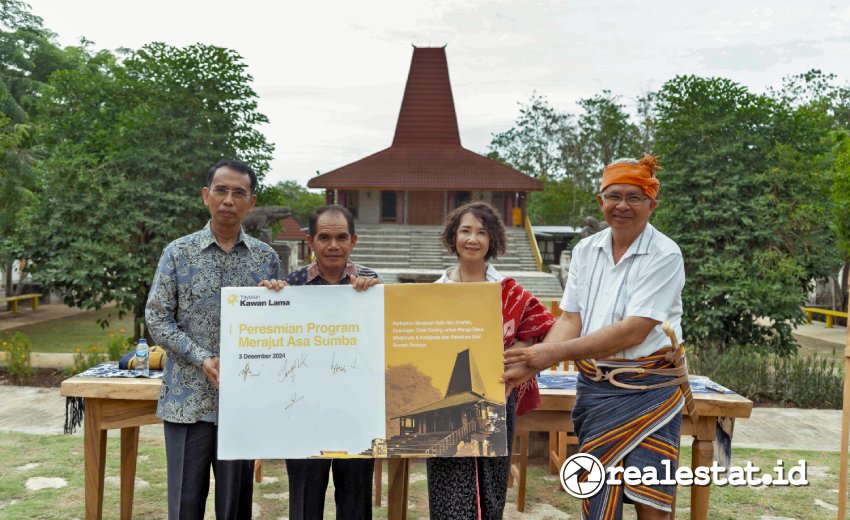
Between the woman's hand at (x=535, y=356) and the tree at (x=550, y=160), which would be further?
the tree at (x=550, y=160)

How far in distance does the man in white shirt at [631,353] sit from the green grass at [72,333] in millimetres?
9981

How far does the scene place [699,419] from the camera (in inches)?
140

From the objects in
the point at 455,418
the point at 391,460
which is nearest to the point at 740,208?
the point at 391,460

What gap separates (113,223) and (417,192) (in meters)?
20.5

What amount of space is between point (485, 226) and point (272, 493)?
2.86 metres

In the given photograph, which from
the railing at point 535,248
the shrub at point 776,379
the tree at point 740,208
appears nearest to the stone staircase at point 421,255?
the railing at point 535,248

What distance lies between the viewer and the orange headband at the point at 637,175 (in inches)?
109

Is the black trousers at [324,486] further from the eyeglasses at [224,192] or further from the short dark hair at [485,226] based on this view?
the eyeglasses at [224,192]

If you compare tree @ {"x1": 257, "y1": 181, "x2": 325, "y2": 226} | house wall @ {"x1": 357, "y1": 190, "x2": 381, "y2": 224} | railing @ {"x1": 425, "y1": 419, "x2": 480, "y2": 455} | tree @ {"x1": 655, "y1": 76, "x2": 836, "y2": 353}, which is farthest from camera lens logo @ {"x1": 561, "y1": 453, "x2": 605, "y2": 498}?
tree @ {"x1": 257, "y1": 181, "x2": 325, "y2": 226}

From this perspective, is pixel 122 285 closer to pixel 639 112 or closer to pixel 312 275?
pixel 312 275

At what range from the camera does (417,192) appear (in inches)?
1179

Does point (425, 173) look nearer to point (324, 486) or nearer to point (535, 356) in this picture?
point (324, 486)

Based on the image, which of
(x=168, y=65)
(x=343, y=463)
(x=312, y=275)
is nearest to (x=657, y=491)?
(x=343, y=463)

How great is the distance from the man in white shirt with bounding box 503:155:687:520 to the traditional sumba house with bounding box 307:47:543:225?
79.7 feet
